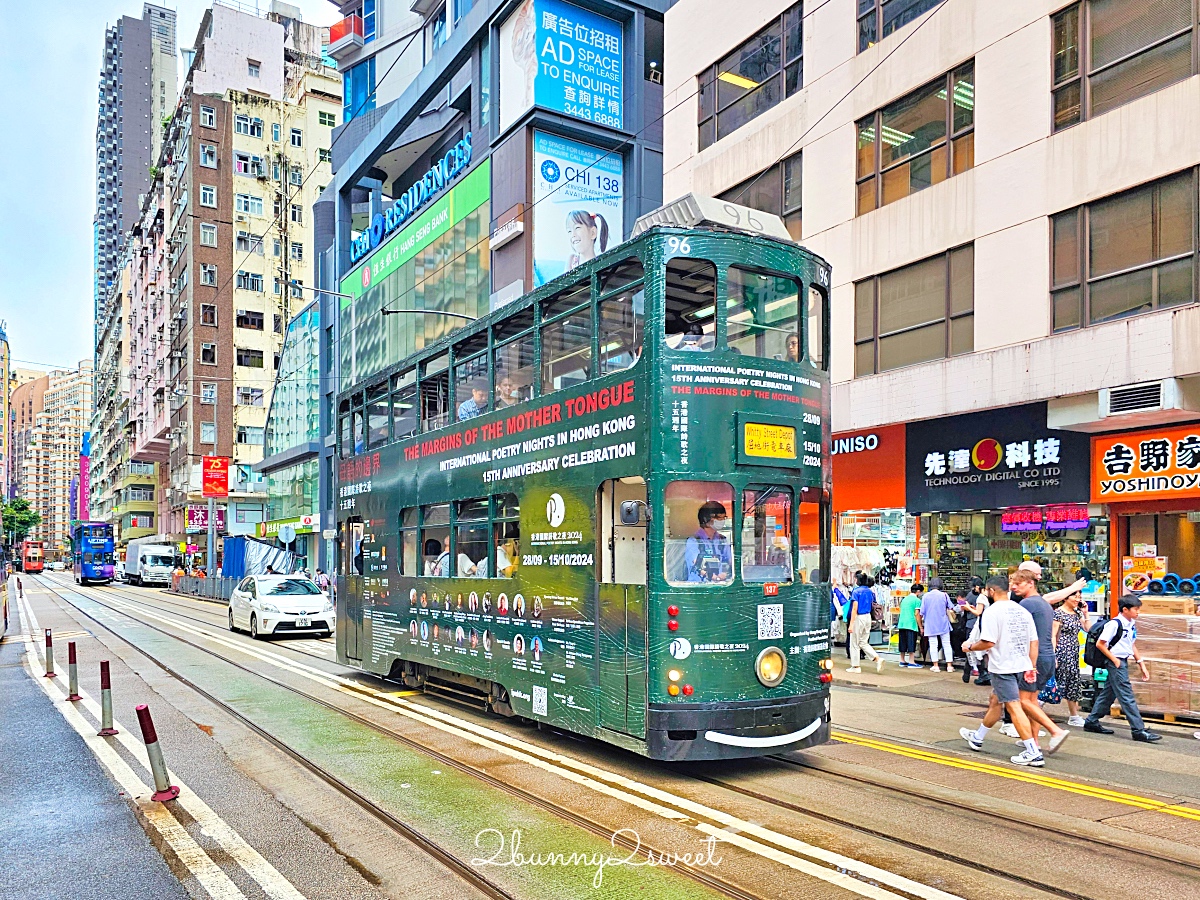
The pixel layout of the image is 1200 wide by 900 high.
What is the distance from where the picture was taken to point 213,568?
50.2 m

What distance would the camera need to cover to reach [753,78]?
21.9m

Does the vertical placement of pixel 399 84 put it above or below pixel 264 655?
above

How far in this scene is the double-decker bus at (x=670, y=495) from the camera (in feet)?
27.0

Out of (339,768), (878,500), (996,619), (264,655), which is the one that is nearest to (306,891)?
(339,768)

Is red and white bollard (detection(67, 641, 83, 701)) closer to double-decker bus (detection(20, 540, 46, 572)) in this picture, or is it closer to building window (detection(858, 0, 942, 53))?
building window (detection(858, 0, 942, 53))

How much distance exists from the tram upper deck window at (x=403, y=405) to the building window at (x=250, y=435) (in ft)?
190

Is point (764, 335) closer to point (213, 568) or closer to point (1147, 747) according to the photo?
point (1147, 747)

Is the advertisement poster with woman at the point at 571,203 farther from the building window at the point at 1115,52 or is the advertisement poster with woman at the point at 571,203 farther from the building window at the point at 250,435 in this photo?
the building window at the point at 250,435

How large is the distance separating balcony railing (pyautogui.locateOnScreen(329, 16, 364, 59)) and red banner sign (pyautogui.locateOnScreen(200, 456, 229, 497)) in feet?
71.4

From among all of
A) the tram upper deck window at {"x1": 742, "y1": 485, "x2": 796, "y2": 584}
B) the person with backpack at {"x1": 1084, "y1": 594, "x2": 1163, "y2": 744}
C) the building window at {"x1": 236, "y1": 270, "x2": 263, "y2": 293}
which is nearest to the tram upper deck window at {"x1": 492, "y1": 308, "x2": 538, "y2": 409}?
the tram upper deck window at {"x1": 742, "y1": 485, "x2": 796, "y2": 584}

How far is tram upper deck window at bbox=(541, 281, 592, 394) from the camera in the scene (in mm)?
9266

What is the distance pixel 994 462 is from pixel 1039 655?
697 cm

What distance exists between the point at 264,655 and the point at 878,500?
1189cm

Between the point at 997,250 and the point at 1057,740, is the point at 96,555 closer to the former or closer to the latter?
the point at 997,250
